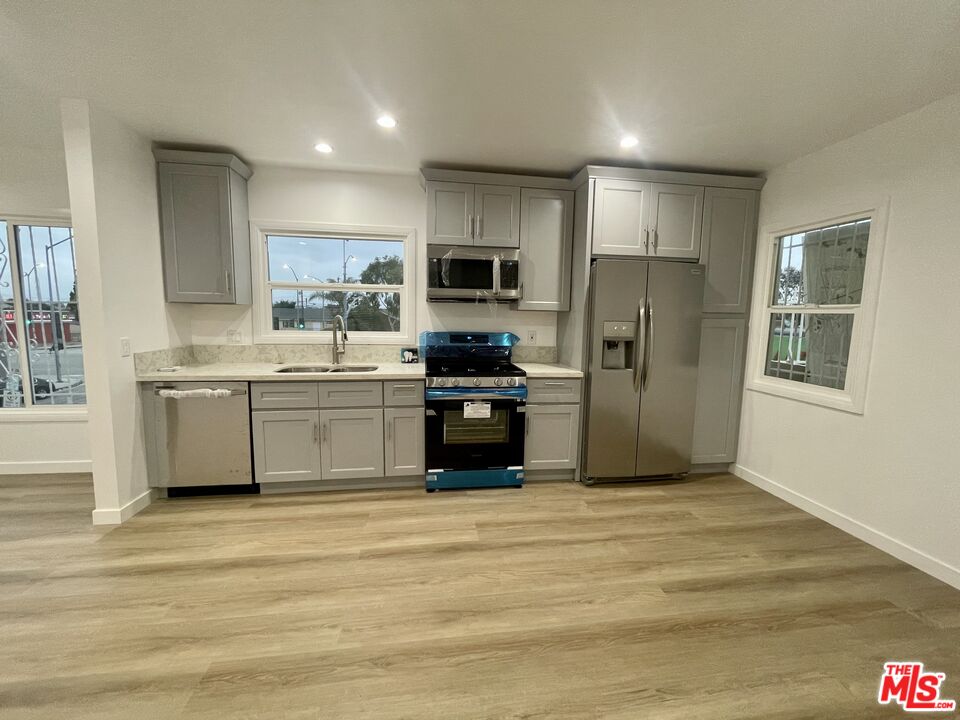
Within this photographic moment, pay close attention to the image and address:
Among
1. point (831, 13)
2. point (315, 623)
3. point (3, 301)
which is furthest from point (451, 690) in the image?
point (3, 301)

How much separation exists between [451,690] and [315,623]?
2.26ft

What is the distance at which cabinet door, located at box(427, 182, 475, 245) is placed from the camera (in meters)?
3.01

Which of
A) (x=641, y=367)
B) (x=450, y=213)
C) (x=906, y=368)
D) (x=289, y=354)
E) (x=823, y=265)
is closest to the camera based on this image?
(x=906, y=368)

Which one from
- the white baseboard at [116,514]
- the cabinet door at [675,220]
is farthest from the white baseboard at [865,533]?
the white baseboard at [116,514]

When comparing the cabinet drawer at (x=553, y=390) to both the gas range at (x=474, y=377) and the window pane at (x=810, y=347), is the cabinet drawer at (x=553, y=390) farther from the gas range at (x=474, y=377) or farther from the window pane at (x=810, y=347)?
the window pane at (x=810, y=347)

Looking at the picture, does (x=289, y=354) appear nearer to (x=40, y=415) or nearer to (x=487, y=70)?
(x=40, y=415)

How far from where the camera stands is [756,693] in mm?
1371

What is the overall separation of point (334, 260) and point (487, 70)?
2.09m


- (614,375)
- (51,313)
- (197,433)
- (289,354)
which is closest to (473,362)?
(614,375)

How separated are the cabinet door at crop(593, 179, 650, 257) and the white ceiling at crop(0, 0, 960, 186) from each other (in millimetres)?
286

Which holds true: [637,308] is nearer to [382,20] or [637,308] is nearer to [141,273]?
[382,20]

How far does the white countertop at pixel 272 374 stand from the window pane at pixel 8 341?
162 cm

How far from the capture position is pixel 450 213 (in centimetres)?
304

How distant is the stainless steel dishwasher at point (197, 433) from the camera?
262 centimetres
